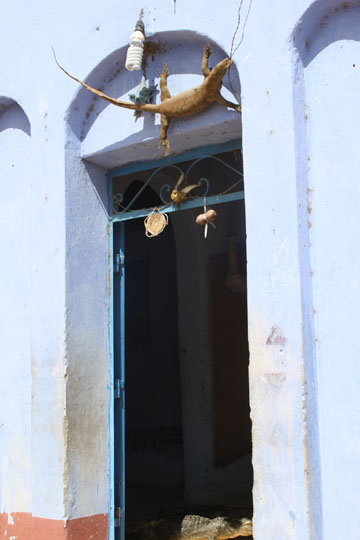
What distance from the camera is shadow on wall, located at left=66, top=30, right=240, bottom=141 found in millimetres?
4225


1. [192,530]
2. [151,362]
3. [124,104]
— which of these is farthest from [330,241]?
[151,362]

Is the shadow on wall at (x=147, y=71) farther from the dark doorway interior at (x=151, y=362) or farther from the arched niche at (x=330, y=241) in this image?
the dark doorway interior at (x=151, y=362)

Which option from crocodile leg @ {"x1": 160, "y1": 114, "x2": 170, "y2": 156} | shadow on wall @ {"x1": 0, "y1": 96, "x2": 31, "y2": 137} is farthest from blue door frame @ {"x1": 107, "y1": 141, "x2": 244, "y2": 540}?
shadow on wall @ {"x1": 0, "y1": 96, "x2": 31, "y2": 137}

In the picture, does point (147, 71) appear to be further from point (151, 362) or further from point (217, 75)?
point (151, 362)

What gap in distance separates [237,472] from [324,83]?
4.29 meters

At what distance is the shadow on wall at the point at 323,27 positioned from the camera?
144 inches

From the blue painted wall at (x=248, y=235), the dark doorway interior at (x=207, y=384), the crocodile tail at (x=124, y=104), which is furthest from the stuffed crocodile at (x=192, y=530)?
the crocodile tail at (x=124, y=104)

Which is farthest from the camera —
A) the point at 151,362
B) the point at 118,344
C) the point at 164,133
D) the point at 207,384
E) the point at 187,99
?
the point at 151,362

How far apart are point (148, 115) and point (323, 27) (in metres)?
1.24

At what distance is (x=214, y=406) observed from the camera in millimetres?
6523

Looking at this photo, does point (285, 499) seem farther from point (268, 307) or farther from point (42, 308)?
point (42, 308)

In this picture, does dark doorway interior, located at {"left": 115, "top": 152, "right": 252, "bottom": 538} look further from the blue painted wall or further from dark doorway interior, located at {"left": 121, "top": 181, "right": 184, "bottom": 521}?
the blue painted wall

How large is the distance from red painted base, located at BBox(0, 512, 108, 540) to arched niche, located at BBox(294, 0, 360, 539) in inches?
66.8

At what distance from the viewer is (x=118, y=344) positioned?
481 cm
